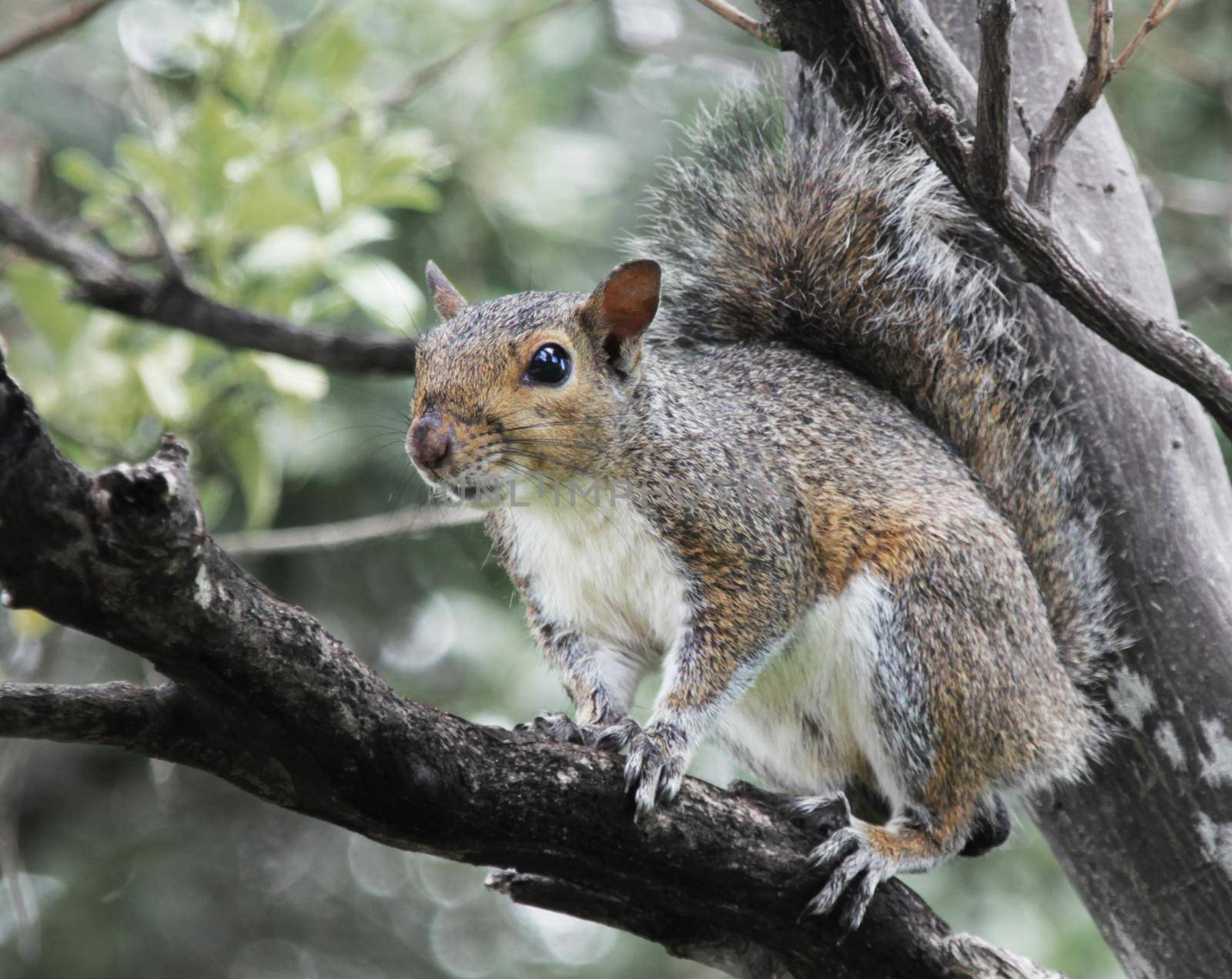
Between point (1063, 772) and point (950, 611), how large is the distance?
358 mm

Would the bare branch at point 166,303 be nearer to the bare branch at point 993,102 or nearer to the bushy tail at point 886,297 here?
the bushy tail at point 886,297

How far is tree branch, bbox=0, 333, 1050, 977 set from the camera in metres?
1.34

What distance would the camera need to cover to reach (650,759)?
211cm

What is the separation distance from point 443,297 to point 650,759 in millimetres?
1136

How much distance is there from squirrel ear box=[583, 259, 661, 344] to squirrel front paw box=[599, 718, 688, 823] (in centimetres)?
73

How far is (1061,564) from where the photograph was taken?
262cm

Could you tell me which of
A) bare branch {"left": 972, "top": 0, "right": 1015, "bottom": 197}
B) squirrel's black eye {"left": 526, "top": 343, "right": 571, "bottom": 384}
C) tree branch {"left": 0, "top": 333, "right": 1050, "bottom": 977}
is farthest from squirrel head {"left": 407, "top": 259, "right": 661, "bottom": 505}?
bare branch {"left": 972, "top": 0, "right": 1015, "bottom": 197}

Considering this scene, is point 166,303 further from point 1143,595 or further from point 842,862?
point 1143,595

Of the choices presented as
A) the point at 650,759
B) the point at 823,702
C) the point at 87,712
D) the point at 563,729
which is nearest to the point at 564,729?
the point at 563,729

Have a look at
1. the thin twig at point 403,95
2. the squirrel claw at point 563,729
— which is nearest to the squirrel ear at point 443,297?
the thin twig at point 403,95

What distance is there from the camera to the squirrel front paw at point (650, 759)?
206cm

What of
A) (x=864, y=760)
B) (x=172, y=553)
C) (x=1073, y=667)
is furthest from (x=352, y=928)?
(x=172, y=553)

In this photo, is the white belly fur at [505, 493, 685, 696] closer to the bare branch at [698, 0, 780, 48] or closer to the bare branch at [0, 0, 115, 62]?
the bare branch at [698, 0, 780, 48]

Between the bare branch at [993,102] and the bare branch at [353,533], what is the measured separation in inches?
50.1
